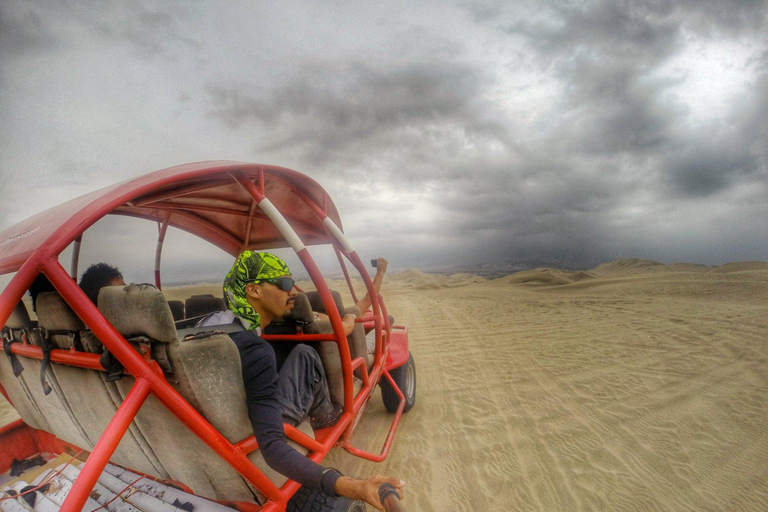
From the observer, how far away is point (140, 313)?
1.19 m

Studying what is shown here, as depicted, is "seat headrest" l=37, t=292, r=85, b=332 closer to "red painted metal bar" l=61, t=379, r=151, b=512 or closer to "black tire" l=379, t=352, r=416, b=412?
"red painted metal bar" l=61, t=379, r=151, b=512

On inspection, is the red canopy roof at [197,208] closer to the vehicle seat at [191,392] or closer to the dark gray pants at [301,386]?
the vehicle seat at [191,392]

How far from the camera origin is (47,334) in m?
1.44

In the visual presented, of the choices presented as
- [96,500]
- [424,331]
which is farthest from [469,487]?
[424,331]

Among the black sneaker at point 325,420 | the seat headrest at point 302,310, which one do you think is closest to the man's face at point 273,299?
the seat headrest at point 302,310

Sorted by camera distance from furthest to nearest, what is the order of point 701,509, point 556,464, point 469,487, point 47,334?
point 556,464 → point 469,487 → point 701,509 → point 47,334

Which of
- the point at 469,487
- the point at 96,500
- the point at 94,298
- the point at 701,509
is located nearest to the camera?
the point at 96,500

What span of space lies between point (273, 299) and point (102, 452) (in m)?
1.01

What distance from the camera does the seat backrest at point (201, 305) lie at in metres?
3.26

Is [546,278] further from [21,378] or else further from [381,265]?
[21,378]

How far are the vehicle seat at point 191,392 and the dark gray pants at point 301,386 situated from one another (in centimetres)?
29

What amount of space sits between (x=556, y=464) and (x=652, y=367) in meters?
3.73

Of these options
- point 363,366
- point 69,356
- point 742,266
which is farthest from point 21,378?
point 742,266

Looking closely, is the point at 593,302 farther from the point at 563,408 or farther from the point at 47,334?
the point at 47,334
